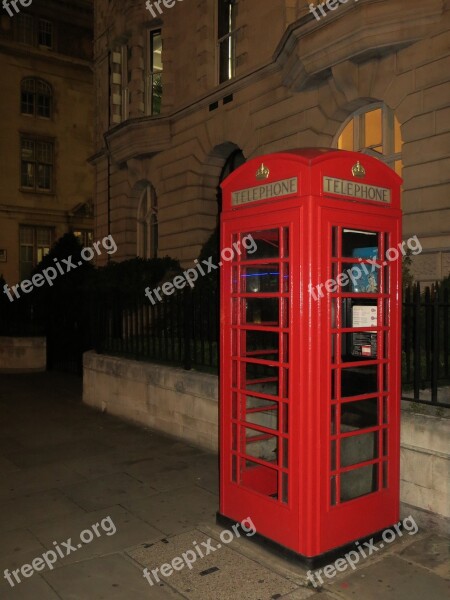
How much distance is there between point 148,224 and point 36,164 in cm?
1402

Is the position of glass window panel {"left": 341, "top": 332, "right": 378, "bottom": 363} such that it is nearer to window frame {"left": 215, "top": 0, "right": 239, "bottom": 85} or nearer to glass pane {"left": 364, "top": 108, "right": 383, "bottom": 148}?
glass pane {"left": 364, "top": 108, "right": 383, "bottom": 148}

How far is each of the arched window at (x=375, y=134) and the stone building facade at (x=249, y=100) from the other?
0.9 inches

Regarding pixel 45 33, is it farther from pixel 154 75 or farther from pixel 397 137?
pixel 397 137

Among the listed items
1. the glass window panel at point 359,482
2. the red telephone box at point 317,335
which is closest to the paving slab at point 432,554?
the red telephone box at point 317,335

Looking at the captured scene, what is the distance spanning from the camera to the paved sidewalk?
3662 millimetres

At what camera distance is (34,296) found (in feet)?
51.6

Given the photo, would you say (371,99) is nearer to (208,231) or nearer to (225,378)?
(208,231)

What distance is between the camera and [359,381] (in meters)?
4.19

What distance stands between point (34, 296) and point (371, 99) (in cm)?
1035

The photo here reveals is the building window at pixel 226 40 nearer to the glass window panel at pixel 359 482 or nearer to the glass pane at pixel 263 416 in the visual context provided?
the glass pane at pixel 263 416

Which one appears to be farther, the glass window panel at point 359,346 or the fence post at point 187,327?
the fence post at point 187,327

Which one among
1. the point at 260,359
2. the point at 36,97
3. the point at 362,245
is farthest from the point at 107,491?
the point at 36,97

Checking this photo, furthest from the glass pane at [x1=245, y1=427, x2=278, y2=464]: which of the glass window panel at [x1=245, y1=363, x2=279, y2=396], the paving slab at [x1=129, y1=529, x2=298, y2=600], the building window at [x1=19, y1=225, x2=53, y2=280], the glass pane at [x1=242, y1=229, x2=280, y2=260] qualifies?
the building window at [x1=19, y1=225, x2=53, y2=280]

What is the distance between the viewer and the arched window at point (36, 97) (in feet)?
94.2
